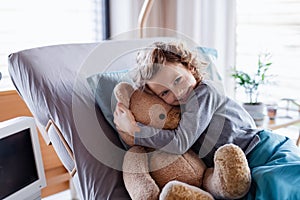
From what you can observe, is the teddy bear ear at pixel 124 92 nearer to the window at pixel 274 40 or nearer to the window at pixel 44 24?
the window at pixel 44 24

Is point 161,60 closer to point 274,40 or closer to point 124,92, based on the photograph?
point 124,92

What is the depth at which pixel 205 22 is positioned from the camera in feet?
7.98

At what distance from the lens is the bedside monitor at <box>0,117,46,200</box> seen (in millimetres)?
1191

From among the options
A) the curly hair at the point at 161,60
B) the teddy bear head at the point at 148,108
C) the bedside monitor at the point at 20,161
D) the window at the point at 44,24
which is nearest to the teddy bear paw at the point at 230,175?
the teddy bear head at the point at 148,108

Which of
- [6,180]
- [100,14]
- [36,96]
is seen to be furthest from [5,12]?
[6,180]

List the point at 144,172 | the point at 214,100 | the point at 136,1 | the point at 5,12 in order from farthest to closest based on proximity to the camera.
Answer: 1. the point at 136,1
2. the point at 5,12
3. the point at 214,100
4. the point at 144,172

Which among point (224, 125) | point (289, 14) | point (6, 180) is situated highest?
point (289, 14)

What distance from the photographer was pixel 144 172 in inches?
43.9

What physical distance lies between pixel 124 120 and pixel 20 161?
384 millimetres

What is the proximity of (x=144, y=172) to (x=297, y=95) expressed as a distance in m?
1.54

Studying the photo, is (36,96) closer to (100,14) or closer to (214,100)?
(214,100)

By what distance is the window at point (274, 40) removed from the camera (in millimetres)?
2295

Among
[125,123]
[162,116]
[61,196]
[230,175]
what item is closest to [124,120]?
[125,123]

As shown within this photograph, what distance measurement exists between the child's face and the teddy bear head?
0.02 metres
